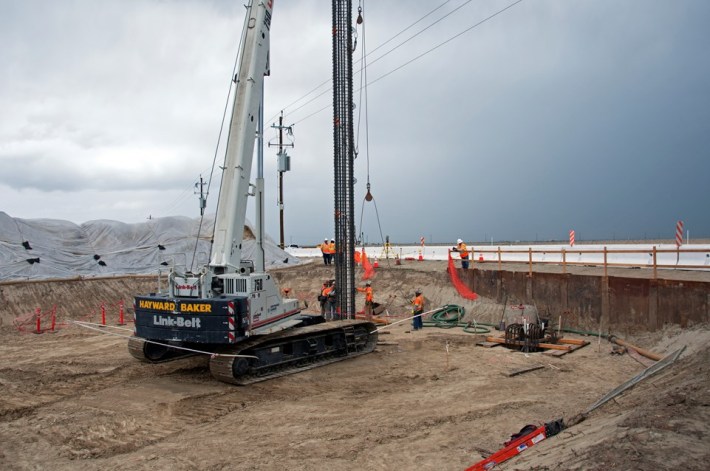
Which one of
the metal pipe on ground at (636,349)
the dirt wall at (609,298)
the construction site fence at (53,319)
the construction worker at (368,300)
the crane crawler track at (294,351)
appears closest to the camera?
the crane crawler track at (294,351)

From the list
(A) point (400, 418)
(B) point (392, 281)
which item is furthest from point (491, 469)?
(B) point (392, 281)

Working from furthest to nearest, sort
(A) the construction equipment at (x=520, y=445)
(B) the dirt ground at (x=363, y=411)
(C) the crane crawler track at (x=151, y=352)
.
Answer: (C) the crane crawler track at (x=151, y=352)
(A) the construction equipment at (x=520, y=445)
(B) the dirt ground at (x=363, y=411)

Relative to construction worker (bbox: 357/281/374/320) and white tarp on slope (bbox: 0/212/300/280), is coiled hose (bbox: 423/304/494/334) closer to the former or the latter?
construction worker (bbox: 357/281/374/320)

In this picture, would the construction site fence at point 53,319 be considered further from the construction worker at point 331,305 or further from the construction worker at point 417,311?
the construction worker at point 417,311

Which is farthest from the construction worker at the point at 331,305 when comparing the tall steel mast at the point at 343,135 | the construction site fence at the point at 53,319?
the construction site fence at the point at 53,319

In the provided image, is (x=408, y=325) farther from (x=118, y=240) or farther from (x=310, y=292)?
(x=118, y=240)

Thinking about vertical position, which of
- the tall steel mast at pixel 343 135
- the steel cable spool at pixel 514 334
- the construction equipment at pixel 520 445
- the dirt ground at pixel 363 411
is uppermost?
the tall steel mast at pixel 343 135

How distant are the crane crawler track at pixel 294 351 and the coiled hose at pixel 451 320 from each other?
4219mm

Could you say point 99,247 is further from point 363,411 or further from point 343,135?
point 363,411

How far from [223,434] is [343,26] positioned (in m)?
10.9

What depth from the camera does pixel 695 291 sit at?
12.2 meters

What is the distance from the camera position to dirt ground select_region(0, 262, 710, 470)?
5082 millimetres

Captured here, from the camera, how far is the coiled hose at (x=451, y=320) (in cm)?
1646

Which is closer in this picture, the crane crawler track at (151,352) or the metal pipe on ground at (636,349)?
the metal pipe on ground at (636,349)
